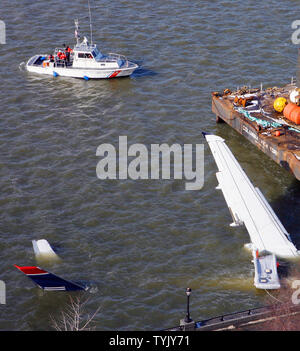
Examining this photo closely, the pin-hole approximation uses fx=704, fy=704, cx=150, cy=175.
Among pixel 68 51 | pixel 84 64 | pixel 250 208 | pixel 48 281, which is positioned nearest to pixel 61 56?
pixel 68 51

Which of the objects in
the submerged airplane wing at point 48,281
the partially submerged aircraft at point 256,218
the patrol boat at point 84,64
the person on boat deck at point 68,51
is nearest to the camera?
the submerged airplane wing at point 48,281

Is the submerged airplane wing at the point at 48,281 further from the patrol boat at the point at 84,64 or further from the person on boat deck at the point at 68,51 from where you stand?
the person on boat deck at the point at 68,51

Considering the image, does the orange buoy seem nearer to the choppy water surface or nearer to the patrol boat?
the choppy water surface

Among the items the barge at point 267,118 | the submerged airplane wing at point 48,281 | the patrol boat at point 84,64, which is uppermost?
the patrol boat at point 84,64

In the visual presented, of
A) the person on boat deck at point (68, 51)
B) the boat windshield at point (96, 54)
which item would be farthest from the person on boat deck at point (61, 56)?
the boat windshield at point (96, 54)

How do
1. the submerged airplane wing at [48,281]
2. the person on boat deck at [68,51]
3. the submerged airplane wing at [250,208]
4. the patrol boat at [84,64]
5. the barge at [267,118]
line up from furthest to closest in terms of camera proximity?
the person on boat deck at [68,51], the patrol boat at [84,64], the barge at [267,118], the submerged airplane wing at [250,208], the submerged airplane wing at [48,281]
